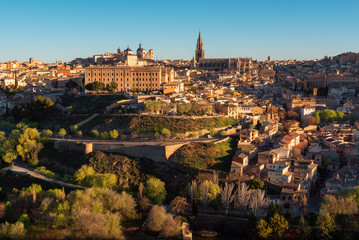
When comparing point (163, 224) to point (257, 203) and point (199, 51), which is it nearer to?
point (257, 203)

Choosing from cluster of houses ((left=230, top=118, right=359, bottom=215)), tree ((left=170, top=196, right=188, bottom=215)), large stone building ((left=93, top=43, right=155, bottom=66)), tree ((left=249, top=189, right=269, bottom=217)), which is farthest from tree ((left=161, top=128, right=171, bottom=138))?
large stone building ((left=93, top=43, right=155, bottom=66))

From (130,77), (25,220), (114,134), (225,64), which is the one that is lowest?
(25,220)

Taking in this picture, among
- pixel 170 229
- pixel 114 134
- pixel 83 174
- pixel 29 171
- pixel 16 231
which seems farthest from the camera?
pixel 114 134

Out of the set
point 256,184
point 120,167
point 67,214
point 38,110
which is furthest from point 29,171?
point 256,184

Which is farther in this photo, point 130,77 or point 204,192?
point 130,77

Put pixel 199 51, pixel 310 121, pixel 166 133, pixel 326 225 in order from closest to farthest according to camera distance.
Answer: pixel 326 225
pixel 166 133
pixel 310 121
pixel 199 51

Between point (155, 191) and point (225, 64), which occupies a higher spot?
point (225, 64)

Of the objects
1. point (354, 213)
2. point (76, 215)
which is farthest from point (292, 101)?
point (76, 215)
